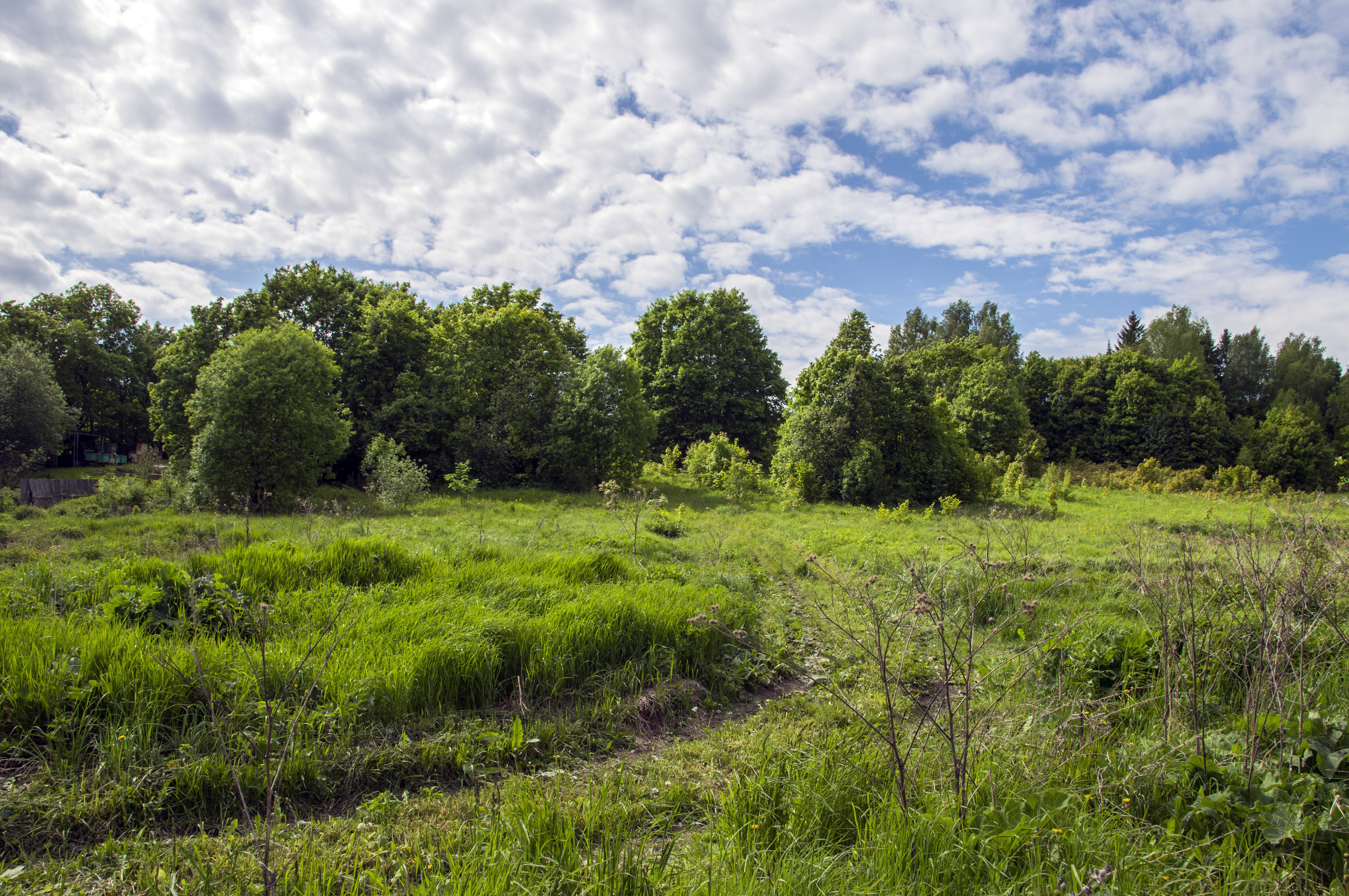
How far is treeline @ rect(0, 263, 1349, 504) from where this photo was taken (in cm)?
1988

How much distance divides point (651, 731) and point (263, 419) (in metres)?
19.4

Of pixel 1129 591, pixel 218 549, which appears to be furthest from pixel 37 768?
pixel 1129 591

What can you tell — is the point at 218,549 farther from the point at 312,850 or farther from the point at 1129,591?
the point at 1129,591

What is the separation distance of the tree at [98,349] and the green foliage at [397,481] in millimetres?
30111

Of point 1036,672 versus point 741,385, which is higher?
point 741,385

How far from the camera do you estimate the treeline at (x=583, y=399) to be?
19.9m

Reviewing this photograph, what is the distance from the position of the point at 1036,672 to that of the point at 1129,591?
313 centimetres

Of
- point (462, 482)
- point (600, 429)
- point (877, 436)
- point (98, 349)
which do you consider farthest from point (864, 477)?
point (98, 349)

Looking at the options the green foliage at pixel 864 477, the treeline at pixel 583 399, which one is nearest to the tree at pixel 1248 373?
the treeline at pixel 583 399

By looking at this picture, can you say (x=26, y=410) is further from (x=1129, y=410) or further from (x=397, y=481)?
(x=1129, y=410)

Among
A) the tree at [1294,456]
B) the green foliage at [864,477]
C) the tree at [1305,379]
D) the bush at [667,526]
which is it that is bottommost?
the bush at [667,526]

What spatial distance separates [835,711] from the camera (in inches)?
181

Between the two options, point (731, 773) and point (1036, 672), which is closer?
point (731, 773)

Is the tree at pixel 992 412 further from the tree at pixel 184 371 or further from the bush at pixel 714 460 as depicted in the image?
the tree at pixel 184 371
